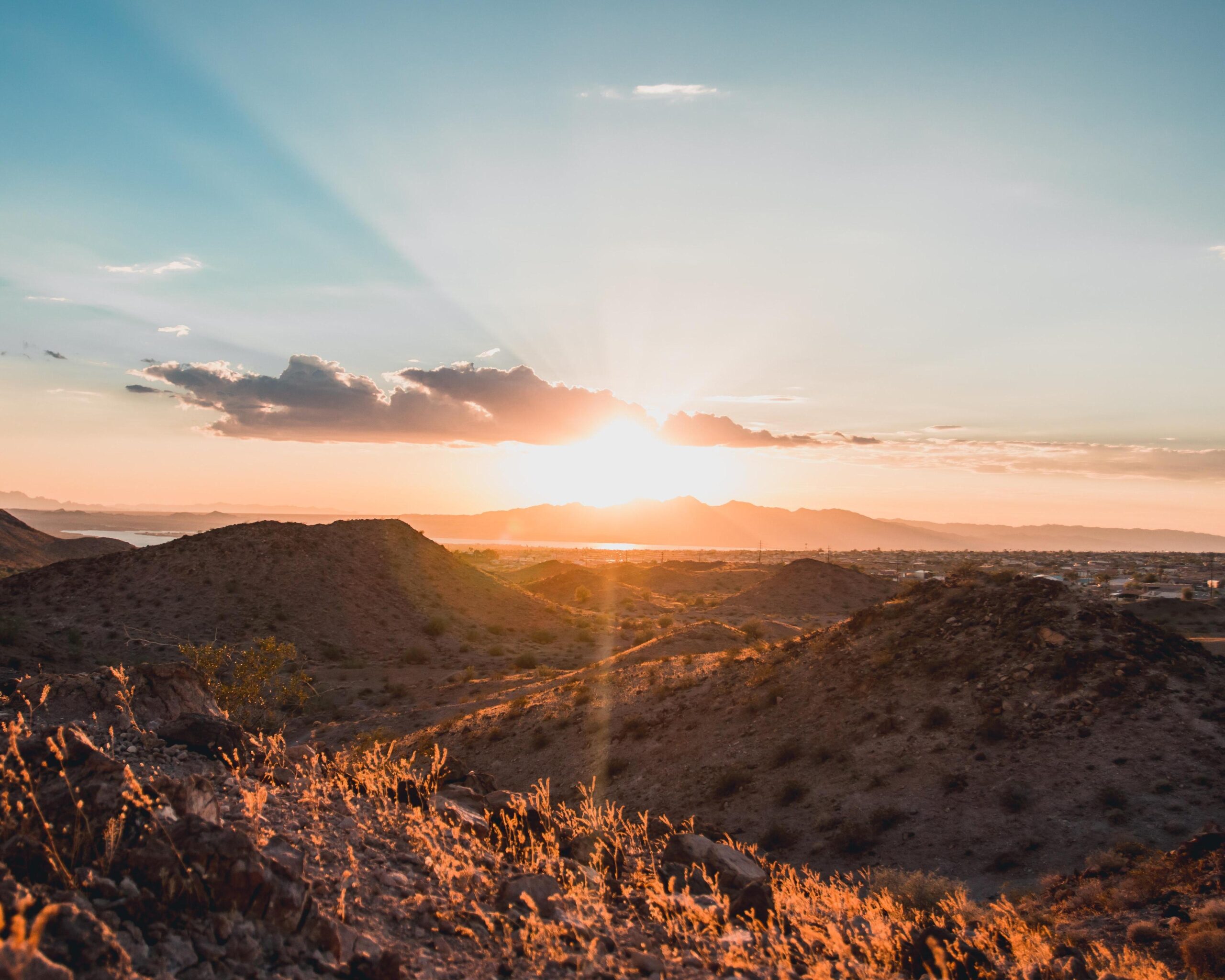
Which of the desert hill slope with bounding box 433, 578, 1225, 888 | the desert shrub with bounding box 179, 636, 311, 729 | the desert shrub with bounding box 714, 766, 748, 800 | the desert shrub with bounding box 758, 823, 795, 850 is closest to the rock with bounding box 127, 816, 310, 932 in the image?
the desert hill slope with bounding box 433, 578, 1225, 888

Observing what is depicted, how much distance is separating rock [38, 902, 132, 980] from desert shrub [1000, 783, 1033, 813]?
50.4ft

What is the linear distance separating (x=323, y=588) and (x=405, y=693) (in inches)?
707

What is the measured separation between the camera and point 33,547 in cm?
9394

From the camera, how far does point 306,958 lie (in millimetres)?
4723

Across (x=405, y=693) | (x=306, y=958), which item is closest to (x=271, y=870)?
(x=306, y=958)

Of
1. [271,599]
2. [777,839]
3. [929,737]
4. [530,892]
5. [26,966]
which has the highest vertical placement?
[26,966]

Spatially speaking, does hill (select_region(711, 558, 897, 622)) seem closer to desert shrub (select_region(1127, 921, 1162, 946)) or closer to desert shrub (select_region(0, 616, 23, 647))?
desert shrub (select_region(0, 616, 23, 647))

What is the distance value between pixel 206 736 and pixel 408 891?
5.43m

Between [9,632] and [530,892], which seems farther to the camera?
[9,632]

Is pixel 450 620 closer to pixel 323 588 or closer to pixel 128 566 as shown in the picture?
pixel 323 588

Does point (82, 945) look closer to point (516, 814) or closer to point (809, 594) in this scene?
point (516, 814)

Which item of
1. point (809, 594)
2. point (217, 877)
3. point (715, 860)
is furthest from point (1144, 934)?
point (809, 594)

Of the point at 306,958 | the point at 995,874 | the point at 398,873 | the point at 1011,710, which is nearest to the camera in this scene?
the point at 306,958

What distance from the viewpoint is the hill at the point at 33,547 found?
278 ft
